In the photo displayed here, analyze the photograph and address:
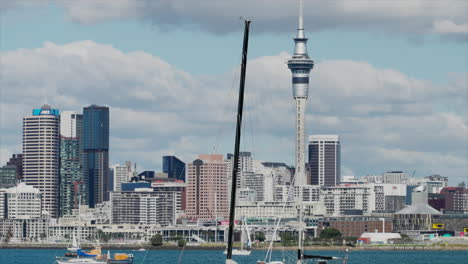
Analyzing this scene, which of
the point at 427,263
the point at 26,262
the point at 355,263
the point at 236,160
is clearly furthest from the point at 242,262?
the point at 236,160

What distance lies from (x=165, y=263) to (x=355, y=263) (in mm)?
27797

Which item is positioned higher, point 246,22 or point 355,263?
point 246,22

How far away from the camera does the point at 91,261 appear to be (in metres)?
134

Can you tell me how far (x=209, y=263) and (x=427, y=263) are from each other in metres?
30.1

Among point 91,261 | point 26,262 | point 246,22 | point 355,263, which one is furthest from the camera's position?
point 26,262

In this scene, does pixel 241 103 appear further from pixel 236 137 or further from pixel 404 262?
pixel 404 262

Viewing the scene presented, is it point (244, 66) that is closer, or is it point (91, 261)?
point (244, 66)

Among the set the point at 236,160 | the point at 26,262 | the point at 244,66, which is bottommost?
the point at 26,262

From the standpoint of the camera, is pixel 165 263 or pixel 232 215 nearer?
pixel 232 215

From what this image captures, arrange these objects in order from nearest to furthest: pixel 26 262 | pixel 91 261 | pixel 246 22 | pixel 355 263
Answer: pixel 246 22, pixel 91 261, pixel 355 263, pixel 26 262

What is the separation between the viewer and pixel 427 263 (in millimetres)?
160375

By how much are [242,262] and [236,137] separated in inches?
4235

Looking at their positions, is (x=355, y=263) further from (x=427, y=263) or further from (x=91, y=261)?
(x=91, y=261)

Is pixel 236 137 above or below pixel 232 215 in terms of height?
above
